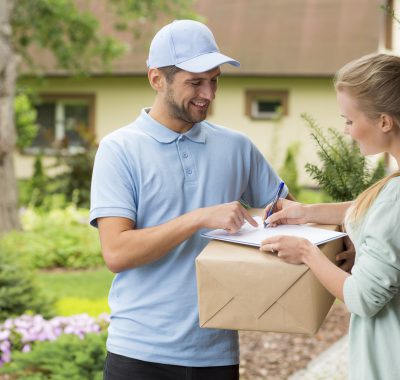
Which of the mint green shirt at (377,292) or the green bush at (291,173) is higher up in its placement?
the mint green shirt at (377,292)

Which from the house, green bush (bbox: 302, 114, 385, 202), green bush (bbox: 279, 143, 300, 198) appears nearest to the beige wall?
the house

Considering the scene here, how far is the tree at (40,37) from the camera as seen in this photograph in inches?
459

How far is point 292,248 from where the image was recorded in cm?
227

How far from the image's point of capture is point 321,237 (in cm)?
242

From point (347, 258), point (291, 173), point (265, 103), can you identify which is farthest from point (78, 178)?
point (347, 258)

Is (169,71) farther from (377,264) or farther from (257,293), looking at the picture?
(377,264)

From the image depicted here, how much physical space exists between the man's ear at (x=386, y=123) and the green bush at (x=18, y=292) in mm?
4297

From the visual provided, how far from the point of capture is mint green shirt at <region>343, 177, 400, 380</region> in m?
2.09

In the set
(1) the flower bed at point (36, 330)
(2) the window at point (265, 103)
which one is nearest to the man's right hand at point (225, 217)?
(1) the flower bed at point (36, 330)

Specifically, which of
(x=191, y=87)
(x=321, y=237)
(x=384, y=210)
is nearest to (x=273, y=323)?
(x=321, y=237)

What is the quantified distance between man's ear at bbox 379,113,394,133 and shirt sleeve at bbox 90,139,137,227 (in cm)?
84

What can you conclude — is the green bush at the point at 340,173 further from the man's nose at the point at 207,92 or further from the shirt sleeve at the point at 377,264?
the shirt sleeve at the point at 377,264

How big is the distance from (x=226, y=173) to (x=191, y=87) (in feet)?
1.01

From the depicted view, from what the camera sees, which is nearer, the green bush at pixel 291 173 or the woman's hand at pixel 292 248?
the woman's hand at pixel 292 248
